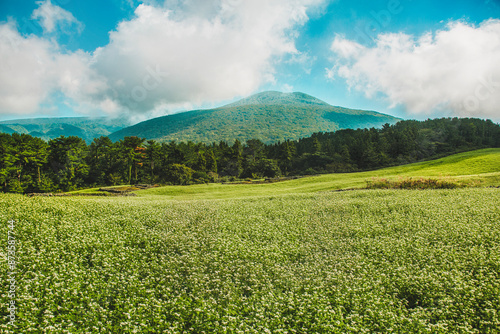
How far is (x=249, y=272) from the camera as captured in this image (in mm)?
9977

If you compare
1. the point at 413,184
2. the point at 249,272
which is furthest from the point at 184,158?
the point at 249,272

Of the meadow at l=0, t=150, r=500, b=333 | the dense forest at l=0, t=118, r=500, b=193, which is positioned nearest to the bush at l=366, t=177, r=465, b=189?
the meadow at l=0, t=150, r=500, b=333

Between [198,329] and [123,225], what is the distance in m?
10.2

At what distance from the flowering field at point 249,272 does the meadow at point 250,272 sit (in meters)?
0.06

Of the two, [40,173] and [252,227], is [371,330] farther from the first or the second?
[40,173]

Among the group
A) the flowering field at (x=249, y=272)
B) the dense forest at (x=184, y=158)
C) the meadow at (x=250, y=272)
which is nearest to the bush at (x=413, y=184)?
the meadow at (x=250, y=272)

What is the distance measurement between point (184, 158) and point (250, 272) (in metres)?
74.6

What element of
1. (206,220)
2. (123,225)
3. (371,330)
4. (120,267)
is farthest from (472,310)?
(123,225)

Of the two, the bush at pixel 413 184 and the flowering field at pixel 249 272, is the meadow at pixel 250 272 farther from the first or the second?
the bush at pixel 413 184

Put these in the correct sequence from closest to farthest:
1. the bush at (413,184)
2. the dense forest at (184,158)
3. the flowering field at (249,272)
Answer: the flowering field at (249,272) → the bush at (413,184) → the dense forest at (184,158)

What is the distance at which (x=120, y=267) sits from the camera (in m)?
9.98

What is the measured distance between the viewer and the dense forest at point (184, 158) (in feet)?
208

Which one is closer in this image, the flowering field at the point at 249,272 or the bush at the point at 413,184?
the flowering field at the point at 249,272

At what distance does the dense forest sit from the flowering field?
54.3 meters
